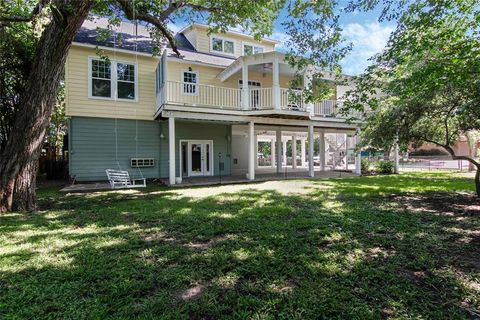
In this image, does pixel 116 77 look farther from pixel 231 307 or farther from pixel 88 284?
pixel 231 307

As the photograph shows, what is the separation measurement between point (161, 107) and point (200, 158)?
4313mm

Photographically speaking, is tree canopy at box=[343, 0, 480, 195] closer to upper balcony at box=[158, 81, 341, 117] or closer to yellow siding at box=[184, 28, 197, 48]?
upper balcony at box=[158, 81, 341, 117]

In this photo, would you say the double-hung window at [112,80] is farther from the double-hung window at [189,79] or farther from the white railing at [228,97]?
the double-hung window at [189,79]

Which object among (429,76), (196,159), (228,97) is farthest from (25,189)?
(429,76)

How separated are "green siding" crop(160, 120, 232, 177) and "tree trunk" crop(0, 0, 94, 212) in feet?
24.6

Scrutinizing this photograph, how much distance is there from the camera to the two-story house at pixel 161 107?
12.0 metres

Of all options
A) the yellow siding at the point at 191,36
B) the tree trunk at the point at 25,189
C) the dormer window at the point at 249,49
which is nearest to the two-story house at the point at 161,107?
the yellow siding at the point at 191,36

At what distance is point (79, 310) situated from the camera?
8.04 ft

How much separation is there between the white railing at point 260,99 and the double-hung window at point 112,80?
5.75 meters

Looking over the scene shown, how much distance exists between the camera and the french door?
1468cm

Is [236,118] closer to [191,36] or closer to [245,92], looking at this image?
[245,92]

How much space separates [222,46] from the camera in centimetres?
1728

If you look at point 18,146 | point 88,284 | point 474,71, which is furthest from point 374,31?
point 18,146

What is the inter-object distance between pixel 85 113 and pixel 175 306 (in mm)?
12249
